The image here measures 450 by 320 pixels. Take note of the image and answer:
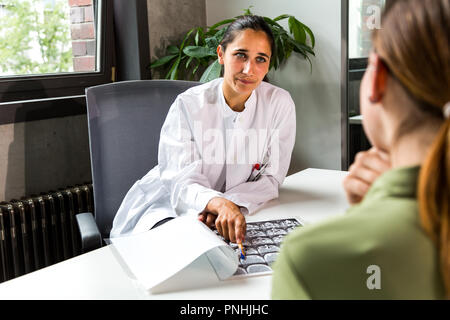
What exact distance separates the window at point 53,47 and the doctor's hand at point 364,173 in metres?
1.91

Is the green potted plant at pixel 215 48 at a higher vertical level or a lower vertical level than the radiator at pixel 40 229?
higher

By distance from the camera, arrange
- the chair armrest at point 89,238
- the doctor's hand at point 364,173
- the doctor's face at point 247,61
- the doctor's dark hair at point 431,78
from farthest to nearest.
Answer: the doctor's face at point 247,61 < the chair armrest at point 89,238 < the doctor's hand at point 364,173 < the doctor's dark hair at point 431,78

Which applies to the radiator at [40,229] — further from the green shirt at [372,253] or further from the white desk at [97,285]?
the green shirt at [372,253]

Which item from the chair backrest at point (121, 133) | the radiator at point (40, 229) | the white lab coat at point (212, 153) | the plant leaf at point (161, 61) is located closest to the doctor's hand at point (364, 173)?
the white lab coat at point (212, 153)

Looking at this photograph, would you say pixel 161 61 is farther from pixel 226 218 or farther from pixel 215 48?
pixel 226 218

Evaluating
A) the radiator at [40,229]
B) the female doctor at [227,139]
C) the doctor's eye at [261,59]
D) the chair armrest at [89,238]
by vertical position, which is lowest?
the radiator at [40,229]

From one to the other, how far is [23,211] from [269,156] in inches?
44.2

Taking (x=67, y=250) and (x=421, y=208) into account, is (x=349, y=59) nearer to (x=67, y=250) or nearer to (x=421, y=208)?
(x=67, y=250)

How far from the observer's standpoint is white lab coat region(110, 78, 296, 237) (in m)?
1.68

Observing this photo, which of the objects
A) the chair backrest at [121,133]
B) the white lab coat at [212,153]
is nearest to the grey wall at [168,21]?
the chair backrest at [121,133]

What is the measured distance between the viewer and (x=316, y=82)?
115 inches

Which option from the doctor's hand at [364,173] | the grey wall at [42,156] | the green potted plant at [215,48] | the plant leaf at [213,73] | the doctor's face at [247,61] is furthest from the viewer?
the green potted plant at [215,48]

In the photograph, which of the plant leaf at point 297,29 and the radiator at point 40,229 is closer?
the radiator at point 40,229

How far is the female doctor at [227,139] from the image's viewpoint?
5.59ft
